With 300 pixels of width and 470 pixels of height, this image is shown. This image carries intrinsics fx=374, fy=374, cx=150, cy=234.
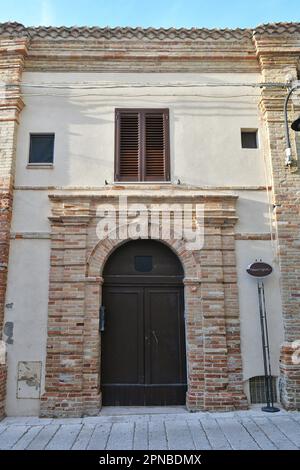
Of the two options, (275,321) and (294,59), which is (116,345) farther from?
(294,59)

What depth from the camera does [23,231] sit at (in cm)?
666

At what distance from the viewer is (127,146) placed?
716 centimetres

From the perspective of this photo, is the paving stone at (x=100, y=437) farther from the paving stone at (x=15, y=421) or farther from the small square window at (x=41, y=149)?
the small square window at (x=41, y=149)

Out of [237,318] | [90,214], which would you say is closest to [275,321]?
[237,318]

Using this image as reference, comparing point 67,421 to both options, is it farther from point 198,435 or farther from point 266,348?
point 266,348

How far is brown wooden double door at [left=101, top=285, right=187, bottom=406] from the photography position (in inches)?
250

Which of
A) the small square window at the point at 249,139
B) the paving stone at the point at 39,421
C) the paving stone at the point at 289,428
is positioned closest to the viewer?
the paving stone at the point at 289,428

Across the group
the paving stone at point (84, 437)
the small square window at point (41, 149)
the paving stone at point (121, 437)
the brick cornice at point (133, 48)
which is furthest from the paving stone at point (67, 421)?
the brick cornice at point (133, 48)

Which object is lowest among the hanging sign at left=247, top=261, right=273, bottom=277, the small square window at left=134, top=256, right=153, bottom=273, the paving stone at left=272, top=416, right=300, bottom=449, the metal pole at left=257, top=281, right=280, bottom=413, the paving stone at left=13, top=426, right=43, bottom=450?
the paving stone at left=13, top=426, right=43, bottom=450

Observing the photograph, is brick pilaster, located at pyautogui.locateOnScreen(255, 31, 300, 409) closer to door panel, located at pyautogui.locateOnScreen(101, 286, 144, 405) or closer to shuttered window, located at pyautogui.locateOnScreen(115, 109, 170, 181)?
shuttered window, located at pyautogui.locateOnScreen(115, 109, 170, 181)

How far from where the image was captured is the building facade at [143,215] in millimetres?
6234

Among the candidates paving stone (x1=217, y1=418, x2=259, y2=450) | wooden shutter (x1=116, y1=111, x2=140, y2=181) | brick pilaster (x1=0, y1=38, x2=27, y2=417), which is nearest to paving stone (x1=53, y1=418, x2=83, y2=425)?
brick pilaster (x1=0, y1=38, x2=27, y2=417)

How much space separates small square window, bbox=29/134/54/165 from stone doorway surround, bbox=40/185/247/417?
89cm

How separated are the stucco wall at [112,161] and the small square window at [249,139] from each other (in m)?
0.13
